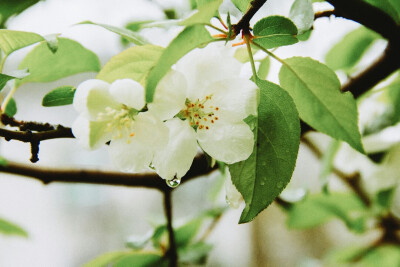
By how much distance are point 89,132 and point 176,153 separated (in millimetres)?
78

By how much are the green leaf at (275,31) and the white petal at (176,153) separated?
109 mm

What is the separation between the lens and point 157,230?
742mm

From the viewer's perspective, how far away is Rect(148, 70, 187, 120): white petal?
0.34 m

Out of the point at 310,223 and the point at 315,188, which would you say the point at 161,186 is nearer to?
the point at 310,223

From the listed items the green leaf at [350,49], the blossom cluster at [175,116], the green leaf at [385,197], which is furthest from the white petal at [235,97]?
the green leaf at [385,197]

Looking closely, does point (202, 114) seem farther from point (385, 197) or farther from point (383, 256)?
point (383, 256)

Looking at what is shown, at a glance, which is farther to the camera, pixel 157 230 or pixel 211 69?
pixel 157 230

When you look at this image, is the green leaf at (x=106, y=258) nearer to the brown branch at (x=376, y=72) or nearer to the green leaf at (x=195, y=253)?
the green leaf at (x=195, y=253)

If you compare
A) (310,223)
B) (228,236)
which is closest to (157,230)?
(310,223)

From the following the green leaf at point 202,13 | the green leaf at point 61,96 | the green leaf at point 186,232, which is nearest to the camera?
the green leaf at point 202,13

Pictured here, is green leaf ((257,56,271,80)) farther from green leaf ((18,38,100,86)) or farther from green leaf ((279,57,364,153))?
green leaf ((18,38,100,86))

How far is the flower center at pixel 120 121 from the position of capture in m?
0.35

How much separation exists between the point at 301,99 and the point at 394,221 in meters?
0.66

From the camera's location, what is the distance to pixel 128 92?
330mm
